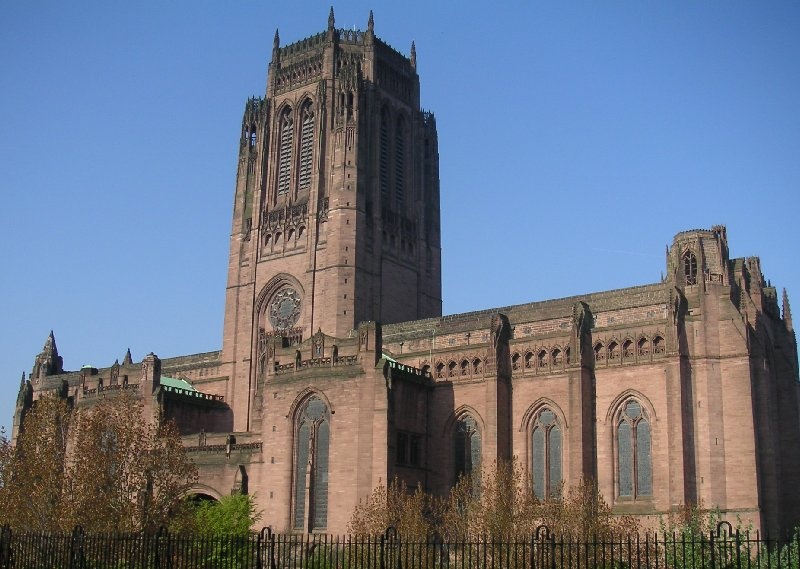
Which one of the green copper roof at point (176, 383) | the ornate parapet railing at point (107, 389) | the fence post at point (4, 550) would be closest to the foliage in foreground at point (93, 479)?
the fence post at point (4, 550)

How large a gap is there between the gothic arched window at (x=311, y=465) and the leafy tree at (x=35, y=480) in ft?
53.7

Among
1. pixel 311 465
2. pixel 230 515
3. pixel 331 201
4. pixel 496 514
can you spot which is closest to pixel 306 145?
pixel 331 201

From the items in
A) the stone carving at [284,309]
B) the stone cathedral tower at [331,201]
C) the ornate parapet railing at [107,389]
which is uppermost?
the stone cathedral tower at [331,201]

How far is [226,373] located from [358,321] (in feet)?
41.0

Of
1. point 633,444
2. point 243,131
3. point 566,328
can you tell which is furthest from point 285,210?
point 633,444

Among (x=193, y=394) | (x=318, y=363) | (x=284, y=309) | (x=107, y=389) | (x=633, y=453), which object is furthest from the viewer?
(x=284, y=309)

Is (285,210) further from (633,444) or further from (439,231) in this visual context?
(633,444)

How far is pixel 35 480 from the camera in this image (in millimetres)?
42844

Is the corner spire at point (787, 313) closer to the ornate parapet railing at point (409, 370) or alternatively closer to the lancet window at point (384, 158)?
the ornate parapet railing at point (409, 370)

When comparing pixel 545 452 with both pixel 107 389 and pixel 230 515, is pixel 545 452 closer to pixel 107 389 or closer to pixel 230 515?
pixel 230 515

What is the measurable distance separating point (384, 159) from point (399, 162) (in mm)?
2233

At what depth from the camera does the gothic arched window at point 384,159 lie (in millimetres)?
81375

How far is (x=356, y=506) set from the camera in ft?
177

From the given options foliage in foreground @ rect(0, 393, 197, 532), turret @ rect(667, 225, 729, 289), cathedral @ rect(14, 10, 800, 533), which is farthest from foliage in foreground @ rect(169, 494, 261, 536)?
turret @ rect(667, 225, 729, 289)
